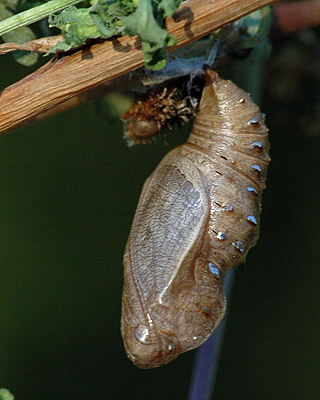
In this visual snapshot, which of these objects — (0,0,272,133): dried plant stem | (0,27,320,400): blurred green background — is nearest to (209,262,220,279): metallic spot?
(0,0,272,133): dried plant stem

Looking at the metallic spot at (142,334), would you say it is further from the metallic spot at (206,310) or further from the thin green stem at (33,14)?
the thin green stem at (33,14)

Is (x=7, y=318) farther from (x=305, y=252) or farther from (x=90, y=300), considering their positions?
(x=305, y=252)

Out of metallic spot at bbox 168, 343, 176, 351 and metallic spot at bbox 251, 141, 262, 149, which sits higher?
metallic spot at bbox 251, 141, 262, 149

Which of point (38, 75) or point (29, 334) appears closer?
point (38, 75)

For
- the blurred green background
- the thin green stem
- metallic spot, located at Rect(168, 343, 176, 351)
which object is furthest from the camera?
the blurred green background

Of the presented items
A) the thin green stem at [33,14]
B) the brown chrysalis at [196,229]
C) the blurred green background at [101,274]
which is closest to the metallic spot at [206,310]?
the brown chrysalis at [196,229]

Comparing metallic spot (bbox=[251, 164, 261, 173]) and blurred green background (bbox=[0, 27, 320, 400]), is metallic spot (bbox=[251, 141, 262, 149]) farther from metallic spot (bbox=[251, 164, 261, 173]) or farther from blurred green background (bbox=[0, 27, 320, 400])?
blurred green background (bbox=[0, 27, 320, 400])

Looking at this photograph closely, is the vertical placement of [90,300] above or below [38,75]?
below

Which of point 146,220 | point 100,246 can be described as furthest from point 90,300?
point 146,220
